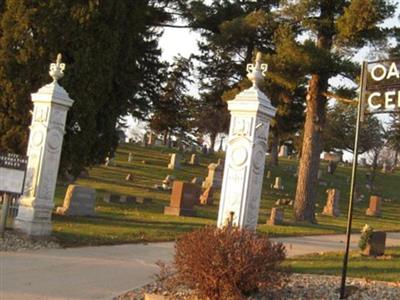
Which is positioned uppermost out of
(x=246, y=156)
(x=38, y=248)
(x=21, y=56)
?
Result: (x=21, y=56)

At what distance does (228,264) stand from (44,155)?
23.9ft

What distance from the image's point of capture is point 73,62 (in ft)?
57.7

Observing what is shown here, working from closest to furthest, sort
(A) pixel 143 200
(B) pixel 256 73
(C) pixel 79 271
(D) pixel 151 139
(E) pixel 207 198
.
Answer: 1. (C) pixel 79 271
2. (B) pixel 256 73
3. (A) pixel 143 200
4. (E) pixel 207 198
5. (D) pixel 151 139

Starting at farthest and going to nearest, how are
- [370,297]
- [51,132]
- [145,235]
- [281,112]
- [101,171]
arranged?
1. [101,171]
2. [281,112]
3. [145,235]
4. [51,132]
5. [370,297]

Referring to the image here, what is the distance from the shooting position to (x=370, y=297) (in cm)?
845

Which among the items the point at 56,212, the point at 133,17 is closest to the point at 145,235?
the point at 56,212

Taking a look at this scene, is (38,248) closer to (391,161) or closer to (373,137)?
(373,137)

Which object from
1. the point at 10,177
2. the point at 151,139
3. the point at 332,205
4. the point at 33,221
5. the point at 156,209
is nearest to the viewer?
the point at 10,177

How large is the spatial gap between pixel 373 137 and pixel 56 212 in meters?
47.2

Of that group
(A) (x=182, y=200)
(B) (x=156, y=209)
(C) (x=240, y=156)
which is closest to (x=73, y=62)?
(A) (x=182, y=200)

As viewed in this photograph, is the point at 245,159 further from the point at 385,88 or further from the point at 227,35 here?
the point at 227,35

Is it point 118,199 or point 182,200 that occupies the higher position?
point 182,200

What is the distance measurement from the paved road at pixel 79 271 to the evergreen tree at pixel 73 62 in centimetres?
525

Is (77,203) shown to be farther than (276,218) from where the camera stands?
No
